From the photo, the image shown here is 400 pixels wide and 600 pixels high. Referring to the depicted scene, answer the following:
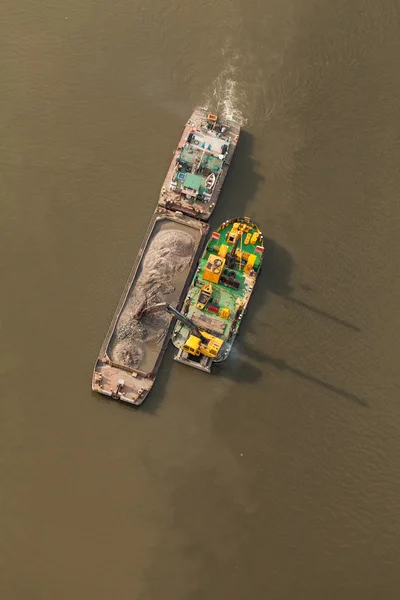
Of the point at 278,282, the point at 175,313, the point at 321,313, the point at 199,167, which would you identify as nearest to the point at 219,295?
the point at 278,282

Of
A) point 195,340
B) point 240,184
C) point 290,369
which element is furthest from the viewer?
point 240,184

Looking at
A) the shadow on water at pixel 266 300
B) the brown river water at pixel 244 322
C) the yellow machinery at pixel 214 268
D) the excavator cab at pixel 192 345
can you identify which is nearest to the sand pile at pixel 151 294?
the brown river water at pixel 244 322

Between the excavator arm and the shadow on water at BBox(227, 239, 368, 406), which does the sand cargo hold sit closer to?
the excavator arm

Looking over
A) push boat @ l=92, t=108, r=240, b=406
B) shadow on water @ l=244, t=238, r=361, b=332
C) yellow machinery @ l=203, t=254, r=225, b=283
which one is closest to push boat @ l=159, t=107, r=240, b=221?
push boat @ l=92, t=108, r=240, b=406

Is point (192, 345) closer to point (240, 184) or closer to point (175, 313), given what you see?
point (175, 313)

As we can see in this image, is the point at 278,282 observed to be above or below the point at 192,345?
above

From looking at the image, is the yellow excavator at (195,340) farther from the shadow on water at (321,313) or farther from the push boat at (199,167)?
the push boat at (199,167)

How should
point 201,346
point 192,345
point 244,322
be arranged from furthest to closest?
point 244,322 < point 201,346 < point 192,345
